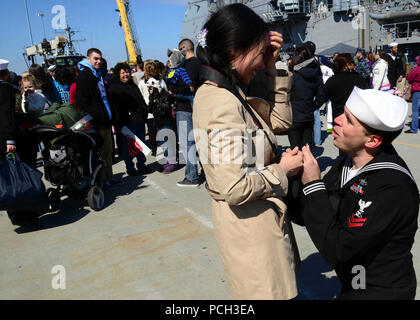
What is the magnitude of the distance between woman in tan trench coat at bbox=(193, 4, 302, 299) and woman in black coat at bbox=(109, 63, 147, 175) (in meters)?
4.90

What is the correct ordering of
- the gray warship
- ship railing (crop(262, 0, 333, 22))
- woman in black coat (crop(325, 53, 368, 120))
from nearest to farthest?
woman in black coat (crop(325, 53, 368, 120)) < the gray warship < ship railing (crop(262, 0, 333, 22))

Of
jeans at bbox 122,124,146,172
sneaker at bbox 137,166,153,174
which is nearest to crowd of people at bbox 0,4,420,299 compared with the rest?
jeans at bbox 122,124,146,172

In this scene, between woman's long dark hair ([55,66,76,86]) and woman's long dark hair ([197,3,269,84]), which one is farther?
woman's long dark hair ([55,66,76,86])

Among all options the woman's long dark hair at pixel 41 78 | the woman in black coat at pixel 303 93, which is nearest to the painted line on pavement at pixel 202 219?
the woman in black coat at pixel 303 93

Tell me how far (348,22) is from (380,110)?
29.4 m

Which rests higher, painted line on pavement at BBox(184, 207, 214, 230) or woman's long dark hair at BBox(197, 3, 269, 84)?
woman's long dark hair at BBox(197, 3, 269, 84)

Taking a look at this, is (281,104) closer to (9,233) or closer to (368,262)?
(368,262)

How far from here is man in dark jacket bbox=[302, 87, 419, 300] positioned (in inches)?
53.7

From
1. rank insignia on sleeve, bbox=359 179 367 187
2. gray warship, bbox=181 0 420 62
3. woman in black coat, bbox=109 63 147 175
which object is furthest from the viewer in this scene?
gray warship, bbox=181 0 420 62

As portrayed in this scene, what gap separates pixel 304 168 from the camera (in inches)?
60.7

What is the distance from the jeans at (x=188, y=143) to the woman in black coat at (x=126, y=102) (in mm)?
978

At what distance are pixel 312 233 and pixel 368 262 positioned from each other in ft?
0.89

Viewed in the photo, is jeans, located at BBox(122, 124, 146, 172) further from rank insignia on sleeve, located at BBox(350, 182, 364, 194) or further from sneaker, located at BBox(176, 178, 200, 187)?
rank insignia on sleeve, located at BBox(350, 182, 364, 194)
